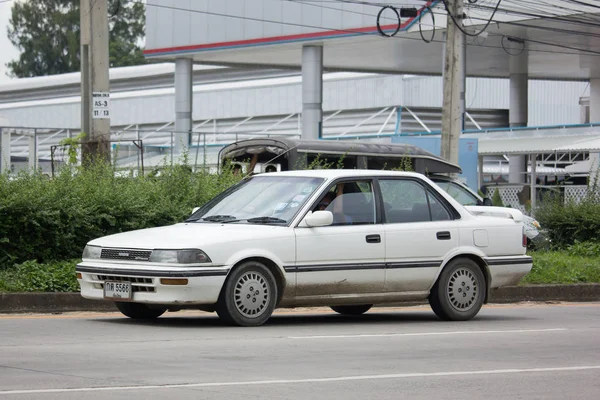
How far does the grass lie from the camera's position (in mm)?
17719

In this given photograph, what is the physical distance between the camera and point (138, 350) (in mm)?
9492

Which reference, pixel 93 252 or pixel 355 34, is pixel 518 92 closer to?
pixel 355 34

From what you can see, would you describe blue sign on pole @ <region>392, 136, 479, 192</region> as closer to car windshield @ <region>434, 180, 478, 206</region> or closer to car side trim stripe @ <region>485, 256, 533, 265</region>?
car windshield @ <region>434, 180, 478, 206</region>

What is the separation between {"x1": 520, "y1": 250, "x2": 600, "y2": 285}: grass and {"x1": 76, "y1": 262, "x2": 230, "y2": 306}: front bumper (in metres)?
7.45

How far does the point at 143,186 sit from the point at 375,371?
862 centimetres

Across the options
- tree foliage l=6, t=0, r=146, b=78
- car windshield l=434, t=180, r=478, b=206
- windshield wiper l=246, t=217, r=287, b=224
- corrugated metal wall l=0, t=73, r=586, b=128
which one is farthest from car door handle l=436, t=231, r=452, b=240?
tree foliage l=6, t=0, r=146, b=78

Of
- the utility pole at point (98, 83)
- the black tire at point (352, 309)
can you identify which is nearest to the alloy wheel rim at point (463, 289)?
the black tire at point (352, 309)

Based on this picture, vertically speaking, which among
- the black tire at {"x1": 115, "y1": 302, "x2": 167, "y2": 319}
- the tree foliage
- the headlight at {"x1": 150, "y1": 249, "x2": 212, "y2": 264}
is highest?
the tree foliage

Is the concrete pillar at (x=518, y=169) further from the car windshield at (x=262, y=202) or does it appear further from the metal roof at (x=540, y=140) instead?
the car windshield at (x=262, y=202)

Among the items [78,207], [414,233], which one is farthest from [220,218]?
[78,207]

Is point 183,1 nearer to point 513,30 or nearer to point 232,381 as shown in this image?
point 513,30

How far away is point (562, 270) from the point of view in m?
18.2

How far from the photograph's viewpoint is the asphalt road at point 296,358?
7.68m

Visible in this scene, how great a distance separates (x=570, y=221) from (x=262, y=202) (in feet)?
35.4
